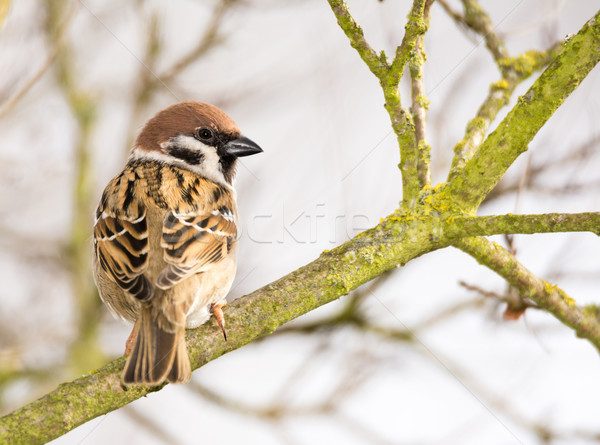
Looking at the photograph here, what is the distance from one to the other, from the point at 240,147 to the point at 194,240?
1.11 meters

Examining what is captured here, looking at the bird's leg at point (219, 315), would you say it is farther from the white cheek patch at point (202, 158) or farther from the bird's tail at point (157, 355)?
the white cheek patch at point (202, 158)

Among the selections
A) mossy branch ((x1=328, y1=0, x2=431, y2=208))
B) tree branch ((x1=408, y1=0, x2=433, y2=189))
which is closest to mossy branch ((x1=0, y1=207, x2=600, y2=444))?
mossy branch ((x1=328, y1=0, x2=431, y2=208))

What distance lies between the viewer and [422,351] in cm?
512

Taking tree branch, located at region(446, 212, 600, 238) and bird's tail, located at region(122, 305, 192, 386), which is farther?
bird's tail, located at region(122, 305, 192, 386)

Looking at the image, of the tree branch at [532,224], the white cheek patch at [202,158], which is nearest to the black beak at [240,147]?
the white cheek patch at [202,158]

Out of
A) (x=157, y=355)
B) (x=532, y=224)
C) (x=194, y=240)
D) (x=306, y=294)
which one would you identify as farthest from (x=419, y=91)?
(x=157, y=355)

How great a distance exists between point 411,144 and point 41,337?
431 centimetres

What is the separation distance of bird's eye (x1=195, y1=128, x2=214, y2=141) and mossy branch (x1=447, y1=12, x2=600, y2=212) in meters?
2.11

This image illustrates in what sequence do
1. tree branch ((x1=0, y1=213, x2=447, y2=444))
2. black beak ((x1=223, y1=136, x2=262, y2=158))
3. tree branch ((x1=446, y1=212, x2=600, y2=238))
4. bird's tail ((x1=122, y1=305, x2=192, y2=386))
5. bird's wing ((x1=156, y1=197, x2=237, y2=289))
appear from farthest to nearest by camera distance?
1. black beak ((x1=223, y1=136, x2=262, y2=158))
2. bird's wing ((x1=156, y1=197, x2=237, y2=289))
3. bird's tail ((x1=122, y1=305, x2=192, y2=386))
4. tree branch ((x1=0, y1=213, x2=447, y2=444))
5. tree branch ((x1=446, y1=212, x2=600, y2=238))

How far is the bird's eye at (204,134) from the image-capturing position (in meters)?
4.61

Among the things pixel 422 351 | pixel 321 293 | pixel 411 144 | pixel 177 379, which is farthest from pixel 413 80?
pixel 422 351

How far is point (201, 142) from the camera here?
464 centimetres

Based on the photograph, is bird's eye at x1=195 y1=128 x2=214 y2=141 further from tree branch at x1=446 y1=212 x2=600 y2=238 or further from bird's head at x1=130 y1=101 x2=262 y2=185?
tree branch at x1=446 y1=212 x2=600 y2=238

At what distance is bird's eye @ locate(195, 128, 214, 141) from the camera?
461cm
